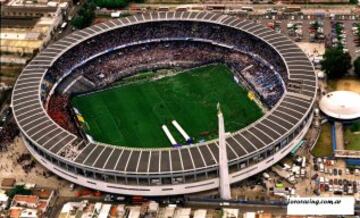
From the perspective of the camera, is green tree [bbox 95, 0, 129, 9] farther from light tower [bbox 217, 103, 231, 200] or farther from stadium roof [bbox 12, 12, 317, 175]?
light tower [bbox 217, 103, 231, 200]

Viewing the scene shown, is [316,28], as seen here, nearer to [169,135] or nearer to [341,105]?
[341,105]

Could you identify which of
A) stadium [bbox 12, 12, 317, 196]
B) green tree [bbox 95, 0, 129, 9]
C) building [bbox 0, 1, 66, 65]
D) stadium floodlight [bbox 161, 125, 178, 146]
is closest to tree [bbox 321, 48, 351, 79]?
stadium [bbox 12, 12, 317, 196]

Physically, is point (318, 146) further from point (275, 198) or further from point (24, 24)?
point (24, 24)

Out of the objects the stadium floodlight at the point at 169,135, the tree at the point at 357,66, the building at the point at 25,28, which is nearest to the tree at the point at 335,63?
the tree at the point at 357,66

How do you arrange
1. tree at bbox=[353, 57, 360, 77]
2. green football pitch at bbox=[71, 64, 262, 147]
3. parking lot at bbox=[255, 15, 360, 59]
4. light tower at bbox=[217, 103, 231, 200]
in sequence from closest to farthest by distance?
light tower at bbox=[217, 103, 231, 200]
green football pitch at bbox=[71, 64, 262, 147]
tree at bbox=[353, 57, 360, 77]
parking lot at bbox=[255, 15, 360, 59]

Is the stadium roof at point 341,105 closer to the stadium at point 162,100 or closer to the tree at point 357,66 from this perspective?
the stadium at point 162,100

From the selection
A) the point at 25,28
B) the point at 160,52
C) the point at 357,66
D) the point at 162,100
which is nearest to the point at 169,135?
the point at 162,100

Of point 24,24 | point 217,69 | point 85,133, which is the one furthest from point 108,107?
point 24,24
